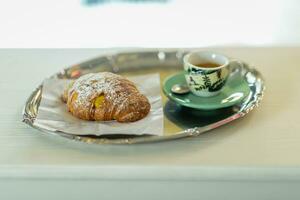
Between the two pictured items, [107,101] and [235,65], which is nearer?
[107,101]

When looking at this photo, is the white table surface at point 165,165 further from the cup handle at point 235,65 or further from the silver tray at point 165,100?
the cup handle at point 235,65

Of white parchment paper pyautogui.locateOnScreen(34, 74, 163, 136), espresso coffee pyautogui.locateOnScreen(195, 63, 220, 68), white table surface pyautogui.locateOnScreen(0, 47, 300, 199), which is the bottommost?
white table surface pyautogui.locateOnScreen(0, 47, 300, 199)

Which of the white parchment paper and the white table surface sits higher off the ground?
the white parchment paper

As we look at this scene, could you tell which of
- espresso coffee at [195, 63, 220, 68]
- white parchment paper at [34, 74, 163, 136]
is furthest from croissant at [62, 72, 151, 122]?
espresso coffee at [195, 63, 220, 68]

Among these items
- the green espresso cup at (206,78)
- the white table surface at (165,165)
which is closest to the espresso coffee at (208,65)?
the green espresso cup at (206,78)

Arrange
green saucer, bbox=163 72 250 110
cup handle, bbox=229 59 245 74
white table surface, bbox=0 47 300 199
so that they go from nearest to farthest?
white table surface, bbox=0 47 300 199 → green saucer, bbox=163 72 250 110 → cup handle, bbox=229 59 245 74

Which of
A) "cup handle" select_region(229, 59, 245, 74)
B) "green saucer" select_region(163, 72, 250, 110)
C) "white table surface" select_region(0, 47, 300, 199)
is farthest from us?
"cup handle" select_region(229, 59, 245, 74)

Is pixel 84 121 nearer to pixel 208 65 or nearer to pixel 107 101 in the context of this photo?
pixel 107 101

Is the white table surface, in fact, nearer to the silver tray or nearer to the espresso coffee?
the silver tray

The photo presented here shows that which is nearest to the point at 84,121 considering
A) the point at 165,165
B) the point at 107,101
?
the point at 107,101
